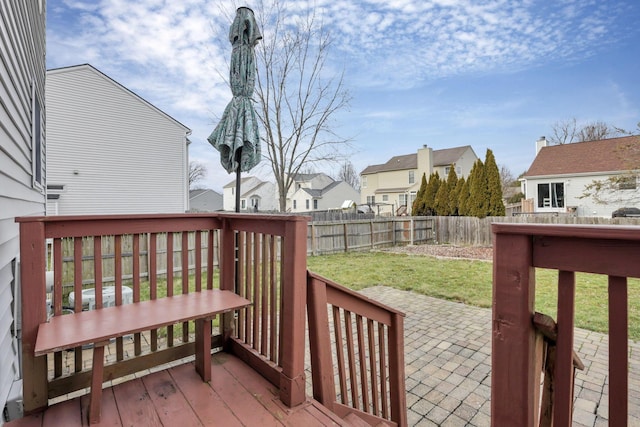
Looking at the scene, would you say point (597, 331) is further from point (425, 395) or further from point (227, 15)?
point (227, 15)

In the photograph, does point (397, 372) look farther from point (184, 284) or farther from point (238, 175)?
point (238, 175)

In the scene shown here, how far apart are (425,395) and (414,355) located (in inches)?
32.7

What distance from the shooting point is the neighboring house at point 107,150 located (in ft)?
40.8

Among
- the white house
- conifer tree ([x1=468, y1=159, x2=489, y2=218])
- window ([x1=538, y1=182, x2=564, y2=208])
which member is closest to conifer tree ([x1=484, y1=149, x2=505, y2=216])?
conifer tree ([x1=468, y1=159, x2=489, y2=218])

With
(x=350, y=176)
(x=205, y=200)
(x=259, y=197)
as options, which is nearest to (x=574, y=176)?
(x=350, y=176)

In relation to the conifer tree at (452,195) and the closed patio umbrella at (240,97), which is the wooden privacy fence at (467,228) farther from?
the closed patio umbrella at (240,97)

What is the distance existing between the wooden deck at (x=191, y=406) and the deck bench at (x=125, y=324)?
0.39 ft

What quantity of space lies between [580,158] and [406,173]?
1373 centimetres

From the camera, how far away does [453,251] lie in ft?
41.9

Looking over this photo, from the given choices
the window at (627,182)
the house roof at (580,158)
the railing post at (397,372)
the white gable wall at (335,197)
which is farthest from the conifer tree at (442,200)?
the white gable wall at (335,197)

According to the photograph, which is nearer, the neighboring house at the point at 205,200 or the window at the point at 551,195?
the window at the point at 551,195

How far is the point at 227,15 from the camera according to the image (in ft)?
41.7

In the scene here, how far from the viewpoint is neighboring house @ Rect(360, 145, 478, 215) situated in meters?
28.8

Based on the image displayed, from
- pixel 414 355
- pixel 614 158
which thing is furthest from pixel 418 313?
pixel 614 158
